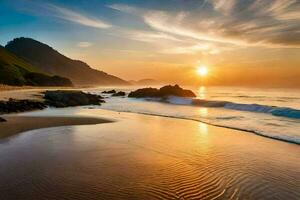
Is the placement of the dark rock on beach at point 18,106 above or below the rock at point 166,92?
below

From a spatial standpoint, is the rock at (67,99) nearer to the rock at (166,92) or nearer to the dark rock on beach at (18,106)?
the dark rock on beach at (18,106)

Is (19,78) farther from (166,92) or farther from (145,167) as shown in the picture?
(145,167)

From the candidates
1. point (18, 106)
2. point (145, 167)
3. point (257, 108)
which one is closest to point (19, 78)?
point (18, 106)

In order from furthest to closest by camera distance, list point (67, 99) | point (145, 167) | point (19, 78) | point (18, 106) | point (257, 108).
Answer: point (19, 78)
point (67, 99)
point (257, 108)
point (18, 106)
point (145, 167)

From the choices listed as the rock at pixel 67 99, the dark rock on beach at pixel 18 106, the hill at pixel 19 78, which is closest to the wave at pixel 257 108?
the rock at pixel 67 99

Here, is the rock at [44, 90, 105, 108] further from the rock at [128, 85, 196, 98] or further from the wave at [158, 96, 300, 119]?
the rock at [128, 85, 196, 98]

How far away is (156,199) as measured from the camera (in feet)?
27.9

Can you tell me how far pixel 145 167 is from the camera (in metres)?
11.7

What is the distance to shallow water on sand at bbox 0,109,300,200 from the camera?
905cm

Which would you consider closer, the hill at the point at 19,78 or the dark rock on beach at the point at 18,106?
the dark rock on beach at the point at 18,106

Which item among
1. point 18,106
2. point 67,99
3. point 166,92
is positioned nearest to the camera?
point 18,106

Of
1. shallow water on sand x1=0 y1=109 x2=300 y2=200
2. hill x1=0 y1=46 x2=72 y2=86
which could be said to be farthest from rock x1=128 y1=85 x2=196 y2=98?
hill x1=0 y1=46 x2=72 y2=86

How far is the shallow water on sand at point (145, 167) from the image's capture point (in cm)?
905

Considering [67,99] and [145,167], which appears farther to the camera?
[67,99]
